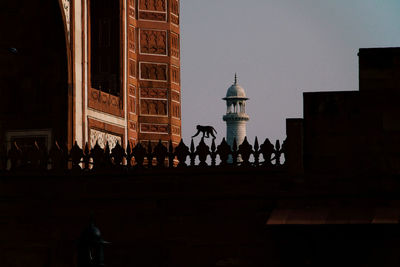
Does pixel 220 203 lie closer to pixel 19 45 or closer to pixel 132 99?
pixel 19 45

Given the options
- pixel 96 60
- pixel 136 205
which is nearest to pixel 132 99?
pixel 96 60

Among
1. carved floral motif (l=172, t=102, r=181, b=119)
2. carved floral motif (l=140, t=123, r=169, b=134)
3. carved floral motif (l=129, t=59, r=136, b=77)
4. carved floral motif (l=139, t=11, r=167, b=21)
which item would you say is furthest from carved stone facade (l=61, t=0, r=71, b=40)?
carved floral motif (l=172, t=102, r=181, b=119)

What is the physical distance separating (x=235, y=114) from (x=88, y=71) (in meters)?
101

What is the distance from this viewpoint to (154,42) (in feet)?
103

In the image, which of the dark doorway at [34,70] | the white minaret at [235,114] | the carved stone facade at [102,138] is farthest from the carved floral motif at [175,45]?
the white minaret at [235,114]

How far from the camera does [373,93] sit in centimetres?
1786

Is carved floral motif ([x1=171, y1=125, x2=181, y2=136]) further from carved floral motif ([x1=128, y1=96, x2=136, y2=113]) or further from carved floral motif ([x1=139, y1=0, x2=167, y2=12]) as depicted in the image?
carved floral motif ([x1=139, y1=0, x2=167, y2=12])

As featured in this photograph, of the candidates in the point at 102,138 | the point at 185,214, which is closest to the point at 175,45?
the point at 102,138

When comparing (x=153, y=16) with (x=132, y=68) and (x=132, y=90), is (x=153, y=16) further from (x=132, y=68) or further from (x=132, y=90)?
(x=132, y=90)

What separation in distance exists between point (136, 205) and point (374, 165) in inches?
169

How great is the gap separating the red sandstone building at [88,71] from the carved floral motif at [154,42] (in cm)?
3

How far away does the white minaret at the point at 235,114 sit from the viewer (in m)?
126

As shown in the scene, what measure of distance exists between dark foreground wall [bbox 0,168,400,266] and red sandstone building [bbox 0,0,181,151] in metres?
7.27

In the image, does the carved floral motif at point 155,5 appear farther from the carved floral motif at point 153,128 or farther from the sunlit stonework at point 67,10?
the sunlit stonework at point 67,10
